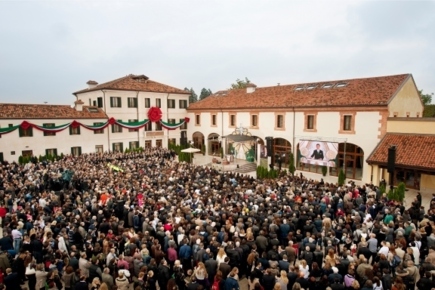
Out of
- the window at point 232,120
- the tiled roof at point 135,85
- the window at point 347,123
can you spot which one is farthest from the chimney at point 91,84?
the window at point 347,123

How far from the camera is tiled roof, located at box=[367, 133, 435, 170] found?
58.5ft

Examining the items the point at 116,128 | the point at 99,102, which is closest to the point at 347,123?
the point at 116,128

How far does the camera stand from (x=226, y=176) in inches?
782

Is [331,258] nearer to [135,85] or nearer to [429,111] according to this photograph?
[135,85]

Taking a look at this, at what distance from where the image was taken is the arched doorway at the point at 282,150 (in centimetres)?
2698

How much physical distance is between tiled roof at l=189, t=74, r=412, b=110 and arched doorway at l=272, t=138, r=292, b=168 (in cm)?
349

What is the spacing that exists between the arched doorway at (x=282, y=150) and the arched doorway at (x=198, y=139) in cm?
1167

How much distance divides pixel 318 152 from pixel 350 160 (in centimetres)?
251

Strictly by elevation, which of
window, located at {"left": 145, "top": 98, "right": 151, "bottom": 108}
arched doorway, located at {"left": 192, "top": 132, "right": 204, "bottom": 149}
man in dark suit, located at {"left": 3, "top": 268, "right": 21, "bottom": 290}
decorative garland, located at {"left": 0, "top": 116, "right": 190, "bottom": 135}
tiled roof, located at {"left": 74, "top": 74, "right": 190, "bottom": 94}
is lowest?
man in dark suit, located at {"left": 3, "top": 268, "right": 21, "bottom": 290}

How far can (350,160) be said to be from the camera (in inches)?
900

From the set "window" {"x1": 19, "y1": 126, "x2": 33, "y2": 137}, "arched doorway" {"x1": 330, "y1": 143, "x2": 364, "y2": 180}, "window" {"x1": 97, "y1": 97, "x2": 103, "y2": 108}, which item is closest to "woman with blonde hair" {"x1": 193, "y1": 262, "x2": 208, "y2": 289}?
"arched doorway" {"x1": 330, "y1": 143, "x2": 364, "y2": 180}

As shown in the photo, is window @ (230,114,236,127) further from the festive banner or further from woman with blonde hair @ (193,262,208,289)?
woman with blonde hair @ (193,262,208,289)

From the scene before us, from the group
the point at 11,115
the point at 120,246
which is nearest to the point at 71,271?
the point at 120,246

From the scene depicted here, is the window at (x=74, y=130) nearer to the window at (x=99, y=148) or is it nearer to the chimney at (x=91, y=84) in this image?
the window at (x=99, y=148)
